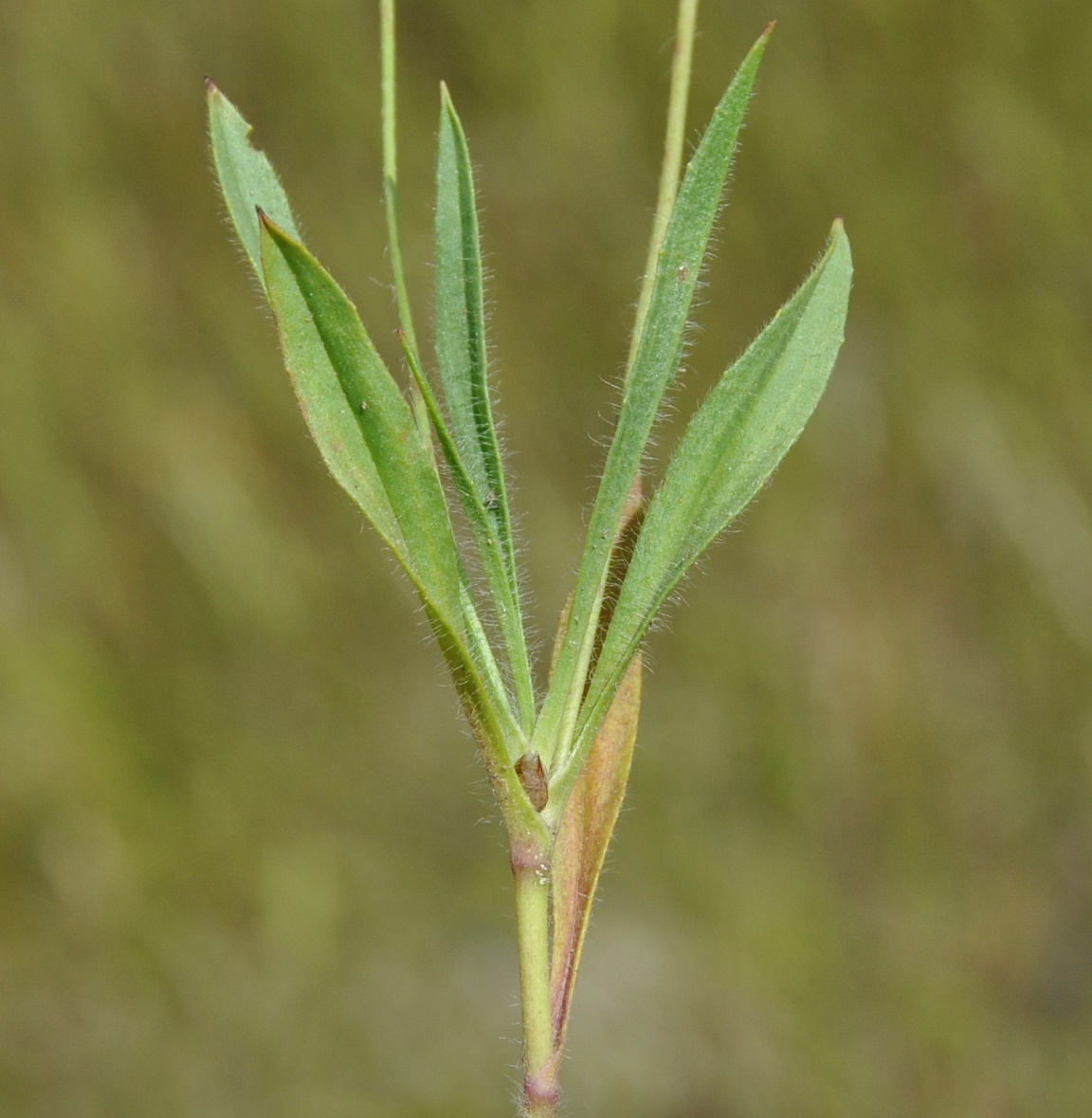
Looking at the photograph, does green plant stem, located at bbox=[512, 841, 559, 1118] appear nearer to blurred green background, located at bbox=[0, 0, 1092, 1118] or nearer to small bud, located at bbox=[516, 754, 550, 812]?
small bud, located at bbox=[516, 754, 550, 812]

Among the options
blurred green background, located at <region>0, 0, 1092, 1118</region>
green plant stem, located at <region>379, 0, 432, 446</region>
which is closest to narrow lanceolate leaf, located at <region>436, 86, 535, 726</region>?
green plant stem, located at <region>379, 0, 432, 446</region>

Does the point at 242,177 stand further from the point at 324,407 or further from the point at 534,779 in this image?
the point at 534,779

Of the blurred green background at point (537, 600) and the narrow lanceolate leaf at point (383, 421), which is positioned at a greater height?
the narrow lanceolate leaf at point (383, 421)

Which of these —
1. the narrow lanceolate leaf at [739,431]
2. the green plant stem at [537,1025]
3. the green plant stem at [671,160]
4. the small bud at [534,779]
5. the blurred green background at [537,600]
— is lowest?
the blurred green background at [537,600]

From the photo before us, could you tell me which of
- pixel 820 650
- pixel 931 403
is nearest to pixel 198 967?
pixel 820 650

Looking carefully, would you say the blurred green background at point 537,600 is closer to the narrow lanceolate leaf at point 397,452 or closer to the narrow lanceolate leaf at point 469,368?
the narrow lanceolate leaf at point 469,368

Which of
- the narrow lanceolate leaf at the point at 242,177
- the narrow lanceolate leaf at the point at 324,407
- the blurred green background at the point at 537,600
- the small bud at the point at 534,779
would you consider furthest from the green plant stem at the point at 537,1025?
the blurred green background at the point at 537,600

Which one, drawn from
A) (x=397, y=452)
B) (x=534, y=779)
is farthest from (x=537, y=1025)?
(x=397, y=452)
